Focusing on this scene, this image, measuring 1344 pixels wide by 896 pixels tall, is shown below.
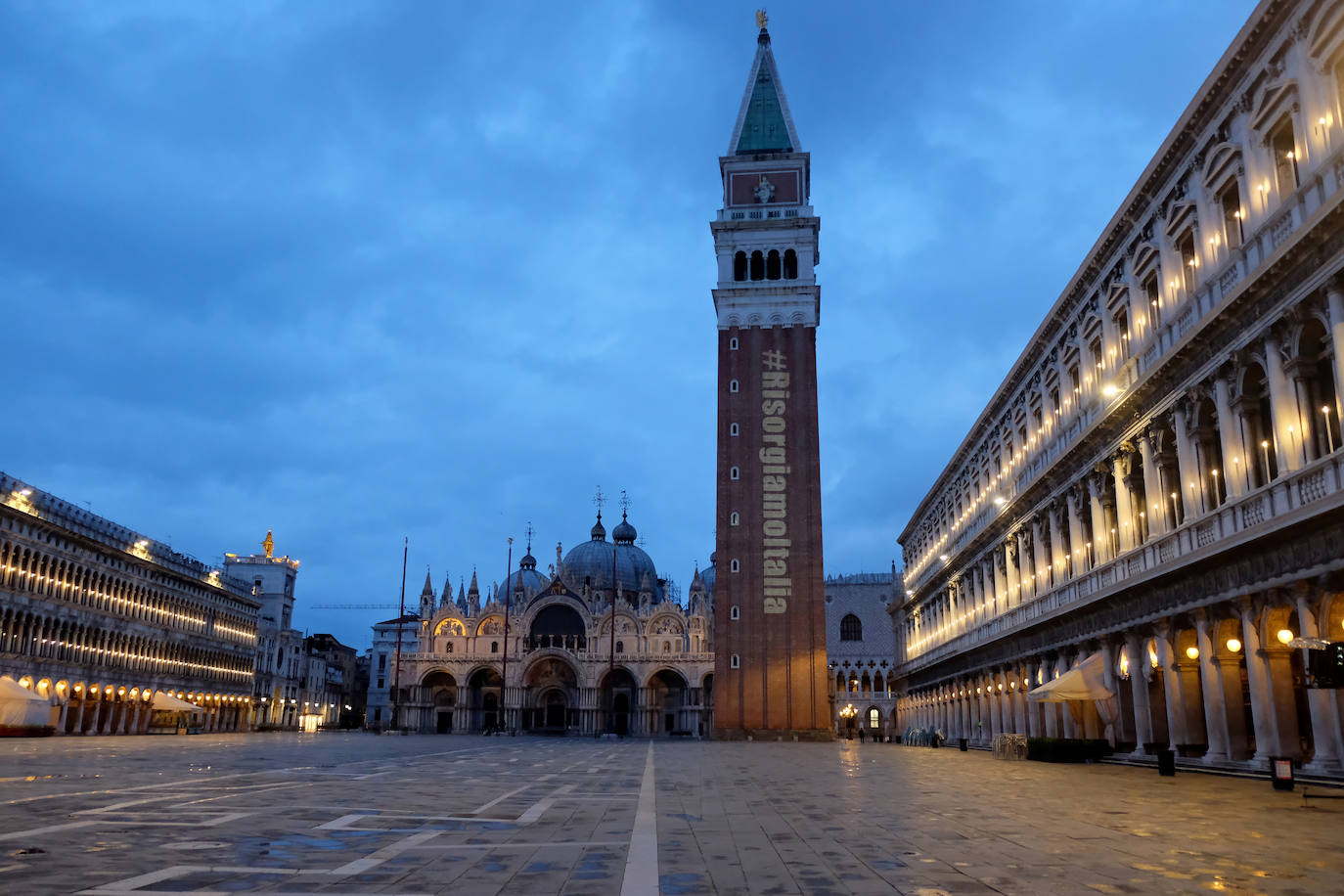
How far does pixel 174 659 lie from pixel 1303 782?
76837mm

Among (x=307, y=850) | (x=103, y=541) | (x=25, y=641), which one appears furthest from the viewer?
(x=103, y=541)

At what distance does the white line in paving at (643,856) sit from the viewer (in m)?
8.25

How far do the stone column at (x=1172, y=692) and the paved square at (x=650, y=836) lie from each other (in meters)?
6.52

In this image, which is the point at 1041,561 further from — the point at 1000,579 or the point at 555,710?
the point at 555,710

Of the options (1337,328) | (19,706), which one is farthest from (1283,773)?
(19,706)

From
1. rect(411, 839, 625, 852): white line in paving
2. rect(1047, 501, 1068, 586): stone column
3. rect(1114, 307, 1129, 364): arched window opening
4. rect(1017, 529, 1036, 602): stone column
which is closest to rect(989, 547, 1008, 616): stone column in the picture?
rect(1017, 529, 1036, 602): stone column

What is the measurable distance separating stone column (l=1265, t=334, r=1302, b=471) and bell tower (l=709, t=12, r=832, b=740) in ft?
166

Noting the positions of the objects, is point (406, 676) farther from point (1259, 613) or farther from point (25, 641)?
point (1259, 613)

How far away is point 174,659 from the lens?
77.9 metres

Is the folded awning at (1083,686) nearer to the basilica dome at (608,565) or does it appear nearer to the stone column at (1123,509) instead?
the stone column at (1123,509)

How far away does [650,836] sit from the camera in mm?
11781

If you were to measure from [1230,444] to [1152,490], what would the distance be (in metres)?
A: 5.19

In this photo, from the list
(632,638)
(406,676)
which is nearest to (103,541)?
(406,676)

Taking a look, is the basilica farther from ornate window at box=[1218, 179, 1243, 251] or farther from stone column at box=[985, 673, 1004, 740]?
Result: ornate window at box=[1218, 179, 1243, 251]
